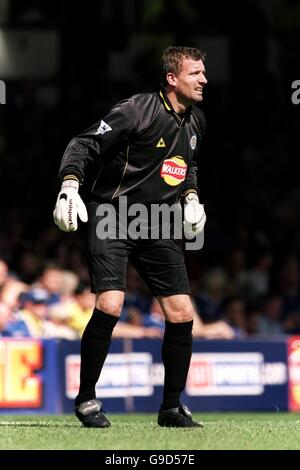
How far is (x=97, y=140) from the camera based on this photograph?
8.09 m

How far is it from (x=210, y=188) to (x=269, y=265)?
8.25 ft

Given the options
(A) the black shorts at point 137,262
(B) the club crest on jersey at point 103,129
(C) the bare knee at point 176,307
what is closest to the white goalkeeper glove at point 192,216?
(A) the black shorts at point 137,262

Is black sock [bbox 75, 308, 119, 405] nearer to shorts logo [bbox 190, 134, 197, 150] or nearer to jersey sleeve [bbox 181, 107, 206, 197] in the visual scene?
jersey sleeve [bbox 181, 107, 206, 197]

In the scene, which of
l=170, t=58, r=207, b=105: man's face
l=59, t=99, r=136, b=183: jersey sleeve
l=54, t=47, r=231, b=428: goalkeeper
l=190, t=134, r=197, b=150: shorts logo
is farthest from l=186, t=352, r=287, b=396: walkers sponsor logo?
l=59, t=99, r=136, b=183: jersey sleeve

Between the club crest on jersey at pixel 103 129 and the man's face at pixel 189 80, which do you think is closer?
the club crest on jersey at pixel 103 129

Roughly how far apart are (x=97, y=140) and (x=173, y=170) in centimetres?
57

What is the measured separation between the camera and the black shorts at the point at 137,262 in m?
8.18

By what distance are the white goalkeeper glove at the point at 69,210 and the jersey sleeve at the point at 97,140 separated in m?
0.17

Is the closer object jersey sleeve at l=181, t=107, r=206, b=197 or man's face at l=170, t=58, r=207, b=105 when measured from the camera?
man's face at l=170, t=58, r=207, b=105

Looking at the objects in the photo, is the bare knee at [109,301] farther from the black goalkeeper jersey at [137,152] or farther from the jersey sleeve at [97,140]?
the jersey sleeve at [97,140]

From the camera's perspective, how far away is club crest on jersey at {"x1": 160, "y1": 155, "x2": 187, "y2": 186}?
27.3 feet

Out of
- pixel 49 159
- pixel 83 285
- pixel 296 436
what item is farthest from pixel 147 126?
pixel 49 159
